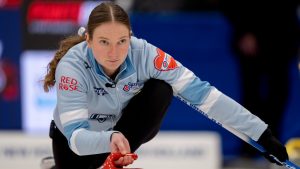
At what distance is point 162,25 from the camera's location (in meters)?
4.83

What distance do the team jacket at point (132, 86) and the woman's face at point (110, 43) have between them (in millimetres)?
107

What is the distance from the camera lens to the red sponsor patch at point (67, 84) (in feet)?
8.41

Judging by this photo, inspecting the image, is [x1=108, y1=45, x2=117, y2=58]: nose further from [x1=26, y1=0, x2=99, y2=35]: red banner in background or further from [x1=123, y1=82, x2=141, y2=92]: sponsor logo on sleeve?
[x1=26, y1=0, x2=99, y2=35]: red banner in background

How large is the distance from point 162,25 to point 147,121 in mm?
2126

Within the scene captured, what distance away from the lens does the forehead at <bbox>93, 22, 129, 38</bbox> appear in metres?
2.45

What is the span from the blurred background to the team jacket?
6.76ft

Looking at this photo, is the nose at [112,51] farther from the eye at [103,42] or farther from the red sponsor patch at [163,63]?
the red sponsor patch at [163,63]

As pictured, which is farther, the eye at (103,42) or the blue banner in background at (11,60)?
the blue banner in background at (11,60)

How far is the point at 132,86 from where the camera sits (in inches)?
108

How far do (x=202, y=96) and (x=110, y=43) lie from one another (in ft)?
1.38

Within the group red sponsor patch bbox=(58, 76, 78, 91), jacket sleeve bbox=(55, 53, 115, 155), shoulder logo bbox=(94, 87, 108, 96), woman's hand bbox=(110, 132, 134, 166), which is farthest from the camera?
shoulder logo bbox=(94, 87, 108, 96)

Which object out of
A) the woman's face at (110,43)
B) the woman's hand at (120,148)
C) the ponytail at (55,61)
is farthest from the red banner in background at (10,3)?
the woman's hand at (120,148)

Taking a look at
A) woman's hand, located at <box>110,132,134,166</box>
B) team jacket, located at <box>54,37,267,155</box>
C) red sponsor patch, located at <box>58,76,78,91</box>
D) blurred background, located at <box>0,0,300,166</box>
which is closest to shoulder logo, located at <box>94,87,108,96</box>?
team jacket, located at <box>54,37,267,155</box>

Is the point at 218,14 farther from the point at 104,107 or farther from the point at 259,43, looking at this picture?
the point at 104,107
